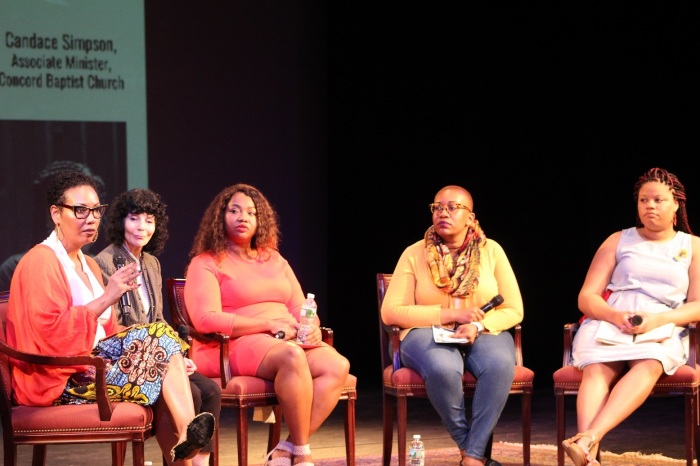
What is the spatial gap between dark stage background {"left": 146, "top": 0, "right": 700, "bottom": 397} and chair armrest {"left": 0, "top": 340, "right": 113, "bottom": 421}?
327 centimetres

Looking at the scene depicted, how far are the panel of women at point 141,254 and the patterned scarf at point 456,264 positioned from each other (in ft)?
3.65

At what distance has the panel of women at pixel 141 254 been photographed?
409cm

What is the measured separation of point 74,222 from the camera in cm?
369

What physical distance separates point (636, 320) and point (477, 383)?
0.69m

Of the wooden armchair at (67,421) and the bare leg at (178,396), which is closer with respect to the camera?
the wooden armchair at (67,421)

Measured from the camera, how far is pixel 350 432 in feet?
14.5

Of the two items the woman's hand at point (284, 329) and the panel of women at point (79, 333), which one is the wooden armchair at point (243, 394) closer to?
the woman's hand at point (284, 329)

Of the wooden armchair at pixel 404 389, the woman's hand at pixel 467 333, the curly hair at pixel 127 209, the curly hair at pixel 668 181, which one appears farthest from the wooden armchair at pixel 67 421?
the curly hair at pixel 668 181

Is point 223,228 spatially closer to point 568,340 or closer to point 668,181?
point 568,340

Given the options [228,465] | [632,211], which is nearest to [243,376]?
[228,465]

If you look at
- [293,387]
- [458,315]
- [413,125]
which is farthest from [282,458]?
[413,125]

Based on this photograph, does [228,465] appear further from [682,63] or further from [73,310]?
[682,63]

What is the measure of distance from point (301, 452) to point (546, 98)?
3.38 metres

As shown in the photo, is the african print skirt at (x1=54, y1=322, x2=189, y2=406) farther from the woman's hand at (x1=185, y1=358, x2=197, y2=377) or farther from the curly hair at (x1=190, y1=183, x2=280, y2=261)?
the curly hair at (x1=190, y1=183, x2=280, y2=261)
